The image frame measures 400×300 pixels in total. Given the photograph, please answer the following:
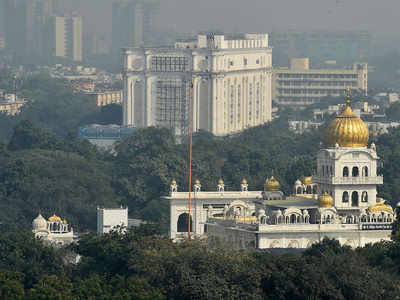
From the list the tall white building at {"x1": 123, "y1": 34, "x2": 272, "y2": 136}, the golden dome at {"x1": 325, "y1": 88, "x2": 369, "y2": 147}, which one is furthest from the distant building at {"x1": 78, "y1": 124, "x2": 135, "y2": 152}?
the golden dome at {"x1": 325, "y1": 88, "x2": 369, "y2": 147}

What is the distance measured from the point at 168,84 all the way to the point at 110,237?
102358 mm

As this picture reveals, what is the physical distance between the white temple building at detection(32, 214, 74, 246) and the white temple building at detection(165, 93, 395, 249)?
773 cm

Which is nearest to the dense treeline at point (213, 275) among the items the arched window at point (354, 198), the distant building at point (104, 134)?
the arched window at point (354, 198)

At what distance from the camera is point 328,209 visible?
96000mm

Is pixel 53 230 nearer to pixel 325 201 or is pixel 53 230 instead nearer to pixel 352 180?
pixel 352 180

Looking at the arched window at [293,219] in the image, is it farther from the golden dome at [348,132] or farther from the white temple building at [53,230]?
the white temple building at [53,230]

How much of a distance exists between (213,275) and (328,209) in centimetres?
1968

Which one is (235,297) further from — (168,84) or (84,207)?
(168,84)

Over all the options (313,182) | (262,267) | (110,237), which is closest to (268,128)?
(313,182)

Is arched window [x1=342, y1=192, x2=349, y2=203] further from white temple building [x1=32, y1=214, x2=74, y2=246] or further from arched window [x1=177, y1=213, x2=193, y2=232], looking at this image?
white temple building [x1=32, y1=214, x2=74, y2=246]

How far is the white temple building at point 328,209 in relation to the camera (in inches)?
3738

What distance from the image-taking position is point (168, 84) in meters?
192

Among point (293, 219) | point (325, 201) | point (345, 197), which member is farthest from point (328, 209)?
point (345, 197)

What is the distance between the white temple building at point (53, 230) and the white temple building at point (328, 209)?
7730 mm
